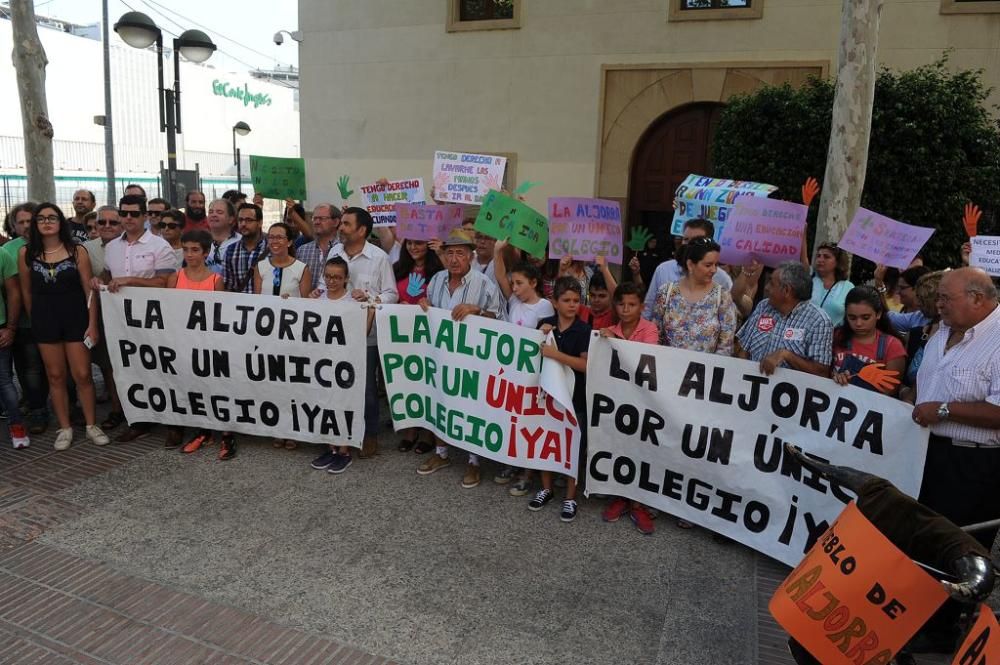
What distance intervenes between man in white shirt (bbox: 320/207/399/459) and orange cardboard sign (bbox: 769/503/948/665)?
11.9 ft

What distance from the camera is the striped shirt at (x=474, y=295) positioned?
5473 millimetres

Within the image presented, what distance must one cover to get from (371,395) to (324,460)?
1.98 ft

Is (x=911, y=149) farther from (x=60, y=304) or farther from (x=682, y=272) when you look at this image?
(x=60, y=304)

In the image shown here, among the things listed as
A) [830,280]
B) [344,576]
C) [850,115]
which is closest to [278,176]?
[344,576]

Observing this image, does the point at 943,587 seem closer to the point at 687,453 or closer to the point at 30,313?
the point at 687,453

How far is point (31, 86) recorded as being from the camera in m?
9.15

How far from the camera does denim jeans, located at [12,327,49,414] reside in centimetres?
606

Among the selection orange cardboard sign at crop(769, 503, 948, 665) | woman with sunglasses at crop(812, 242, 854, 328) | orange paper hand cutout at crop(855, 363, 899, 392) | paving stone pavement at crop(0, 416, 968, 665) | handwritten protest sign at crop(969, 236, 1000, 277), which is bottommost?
paving stone pavement at crop(0, 416, 968, 665)

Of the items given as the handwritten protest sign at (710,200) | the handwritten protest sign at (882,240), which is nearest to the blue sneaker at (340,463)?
the handwritten protest sign at (710,200)

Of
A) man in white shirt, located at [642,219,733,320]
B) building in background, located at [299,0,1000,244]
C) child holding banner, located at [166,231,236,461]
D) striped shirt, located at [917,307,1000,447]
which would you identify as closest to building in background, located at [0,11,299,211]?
building in background, located at [299,0,1000,244]

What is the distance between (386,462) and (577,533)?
175 centimetres

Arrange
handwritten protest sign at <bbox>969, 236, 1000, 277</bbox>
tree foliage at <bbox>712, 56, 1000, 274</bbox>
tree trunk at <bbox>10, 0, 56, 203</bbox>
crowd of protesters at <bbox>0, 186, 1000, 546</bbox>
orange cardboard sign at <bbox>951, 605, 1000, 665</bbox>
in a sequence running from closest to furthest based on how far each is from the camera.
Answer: orange cardboard sign at <bbox>951, 605, 1000, 665</bbox> → crowd of protesters at <bbox>0, 186, 1000, 546</bbox> → handwritten protest sign at <bbox>969, 236, 1000, 277</bbox> → tree foliage at <bbox>712, 56, 1000, 274</bbox> → tree trunk at <bbox>10, 0, 56, 203</bbox>

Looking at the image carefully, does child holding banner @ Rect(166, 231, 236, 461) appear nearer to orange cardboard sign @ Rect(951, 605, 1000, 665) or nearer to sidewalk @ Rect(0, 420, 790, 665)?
sidewalk @ Rect(0, 420, 790, 665)

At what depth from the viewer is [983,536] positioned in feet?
11.5
